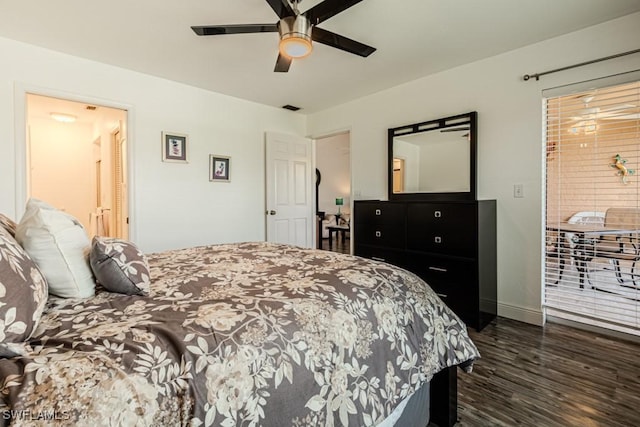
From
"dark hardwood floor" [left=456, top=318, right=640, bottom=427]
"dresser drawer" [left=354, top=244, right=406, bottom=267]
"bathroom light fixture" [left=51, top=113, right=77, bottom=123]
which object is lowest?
"dark hardwood floor" [left=456, top=318, right=640, bottom=427]

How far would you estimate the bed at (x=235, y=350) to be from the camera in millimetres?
619

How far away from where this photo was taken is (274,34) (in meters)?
2.49

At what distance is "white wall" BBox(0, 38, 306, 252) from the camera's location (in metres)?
2.59

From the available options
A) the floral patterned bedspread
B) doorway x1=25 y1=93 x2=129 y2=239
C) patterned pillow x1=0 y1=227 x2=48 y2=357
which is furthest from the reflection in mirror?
doorway x1=25 y1=93 x2=129 y2=239

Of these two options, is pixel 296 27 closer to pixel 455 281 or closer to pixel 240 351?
pixel 240 351

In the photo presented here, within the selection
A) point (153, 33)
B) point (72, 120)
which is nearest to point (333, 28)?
point (153, 33)

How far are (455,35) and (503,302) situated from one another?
2.37 metres

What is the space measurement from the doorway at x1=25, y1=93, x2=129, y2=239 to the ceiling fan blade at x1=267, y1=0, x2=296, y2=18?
317 cm

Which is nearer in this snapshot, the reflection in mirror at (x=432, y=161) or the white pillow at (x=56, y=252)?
the white pillow at (x=56, y=252)

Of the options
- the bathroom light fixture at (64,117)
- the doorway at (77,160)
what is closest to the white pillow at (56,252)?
the doorway at (77,160)

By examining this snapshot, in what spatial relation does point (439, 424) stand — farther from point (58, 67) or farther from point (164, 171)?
point (58, 67)

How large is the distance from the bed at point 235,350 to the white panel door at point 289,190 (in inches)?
111

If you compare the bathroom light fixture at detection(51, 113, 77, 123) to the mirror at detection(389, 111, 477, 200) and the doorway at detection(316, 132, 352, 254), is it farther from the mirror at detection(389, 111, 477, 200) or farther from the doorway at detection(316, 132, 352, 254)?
the doorway at detection(316, 132, 352, 254)

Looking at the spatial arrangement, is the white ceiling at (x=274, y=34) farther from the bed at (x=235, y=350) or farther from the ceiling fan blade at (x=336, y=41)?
the bed at (x=235, y=350)
